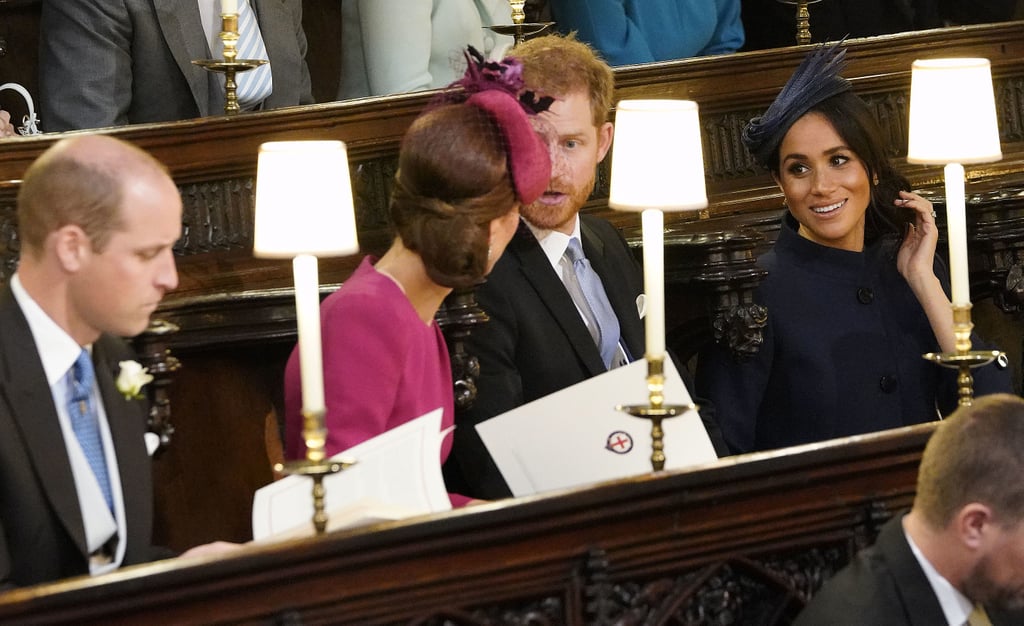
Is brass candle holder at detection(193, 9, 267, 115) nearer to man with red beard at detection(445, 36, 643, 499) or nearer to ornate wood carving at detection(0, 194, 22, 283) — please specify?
ornate wood carving at detection(0, 194, 22, 283)

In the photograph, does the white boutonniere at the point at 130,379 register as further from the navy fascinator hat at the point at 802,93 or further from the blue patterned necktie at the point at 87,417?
the navy fascinator hat at the point at 802,93

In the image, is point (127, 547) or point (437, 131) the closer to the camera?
point (127, 547)

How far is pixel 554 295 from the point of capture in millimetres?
3268

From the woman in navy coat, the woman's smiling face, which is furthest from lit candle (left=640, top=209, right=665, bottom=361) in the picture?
the woman's smiling face

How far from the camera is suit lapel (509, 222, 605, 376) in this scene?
326cm

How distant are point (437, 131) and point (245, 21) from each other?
81.6 inches

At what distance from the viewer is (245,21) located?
4.64 metres

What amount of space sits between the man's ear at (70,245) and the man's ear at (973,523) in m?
1.29

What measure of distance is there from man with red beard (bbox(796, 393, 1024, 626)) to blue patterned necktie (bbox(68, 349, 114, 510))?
1.06 meters

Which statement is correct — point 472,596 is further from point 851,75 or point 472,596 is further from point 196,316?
point 851,75

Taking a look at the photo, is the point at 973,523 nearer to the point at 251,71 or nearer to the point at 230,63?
the point at 230,63

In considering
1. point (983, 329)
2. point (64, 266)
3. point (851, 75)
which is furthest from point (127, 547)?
point (983, 329)

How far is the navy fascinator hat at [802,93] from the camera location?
3707 mm

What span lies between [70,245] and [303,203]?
0.33 m
